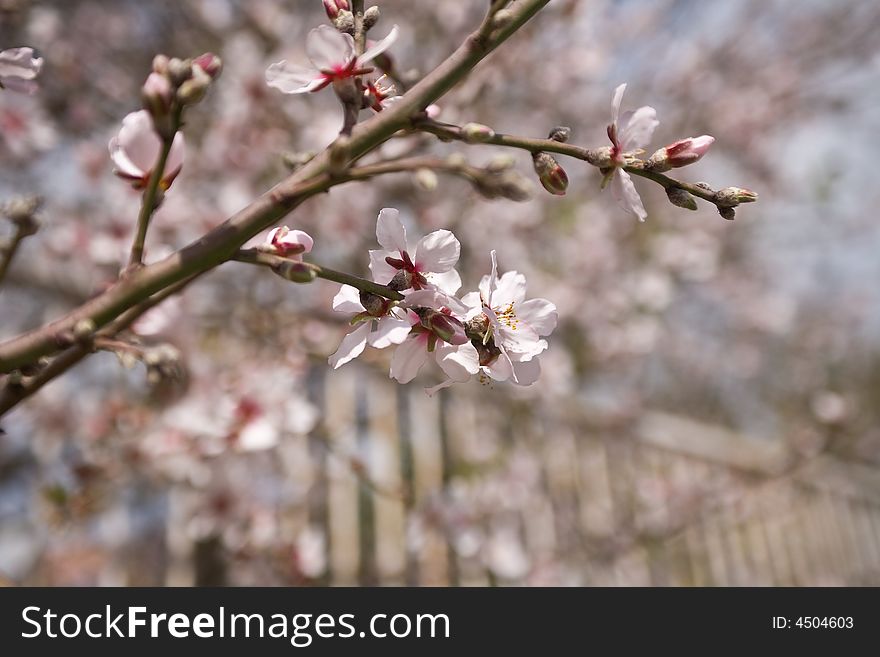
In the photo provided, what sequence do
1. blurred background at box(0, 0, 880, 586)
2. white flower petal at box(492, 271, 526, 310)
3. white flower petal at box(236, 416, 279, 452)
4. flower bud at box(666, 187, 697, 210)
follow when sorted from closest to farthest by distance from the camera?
1. flower bud at box(666, 187, 697, 210)
2. white flower petal at box(492, 271, 526, 310)
3. white flower petal at box(236, 416, 279, 452)
4. blurred background at box(0, 0, 880, 586)

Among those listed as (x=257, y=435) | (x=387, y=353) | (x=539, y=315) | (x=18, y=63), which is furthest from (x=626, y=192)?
(x=387, y=353)

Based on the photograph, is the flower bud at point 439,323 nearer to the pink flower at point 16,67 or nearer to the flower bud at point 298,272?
the flower bud at point 298,272

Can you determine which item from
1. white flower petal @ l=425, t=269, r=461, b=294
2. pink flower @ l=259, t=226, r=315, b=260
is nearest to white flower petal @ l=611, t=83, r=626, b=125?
white flower petal @ l=425, t=269, r=461, b=294

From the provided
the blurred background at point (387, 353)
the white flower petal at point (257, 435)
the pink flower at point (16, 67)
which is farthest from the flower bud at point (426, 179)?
the white flower petal at point (257, 435)

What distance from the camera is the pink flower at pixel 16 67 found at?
0.70 m

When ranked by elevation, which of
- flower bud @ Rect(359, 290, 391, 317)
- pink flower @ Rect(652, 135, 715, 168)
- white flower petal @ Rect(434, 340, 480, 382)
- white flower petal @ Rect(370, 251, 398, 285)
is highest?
pink flower @ Rect(652, 135, 715, 168)

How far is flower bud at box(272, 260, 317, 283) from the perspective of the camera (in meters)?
0.51

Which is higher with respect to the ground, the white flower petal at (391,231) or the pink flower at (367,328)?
the white flower petal at (391,231)

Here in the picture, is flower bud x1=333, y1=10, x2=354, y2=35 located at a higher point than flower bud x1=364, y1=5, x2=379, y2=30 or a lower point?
lower

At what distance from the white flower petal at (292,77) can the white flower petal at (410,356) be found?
0.26m

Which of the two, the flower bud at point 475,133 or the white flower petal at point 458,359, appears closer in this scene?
the flower bud at point 475,133

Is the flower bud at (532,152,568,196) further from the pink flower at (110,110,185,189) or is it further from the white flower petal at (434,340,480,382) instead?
the pink flower at (110,110,185,189)

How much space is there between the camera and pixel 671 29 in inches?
160

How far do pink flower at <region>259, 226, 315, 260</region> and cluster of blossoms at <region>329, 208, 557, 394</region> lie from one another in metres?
0.06
